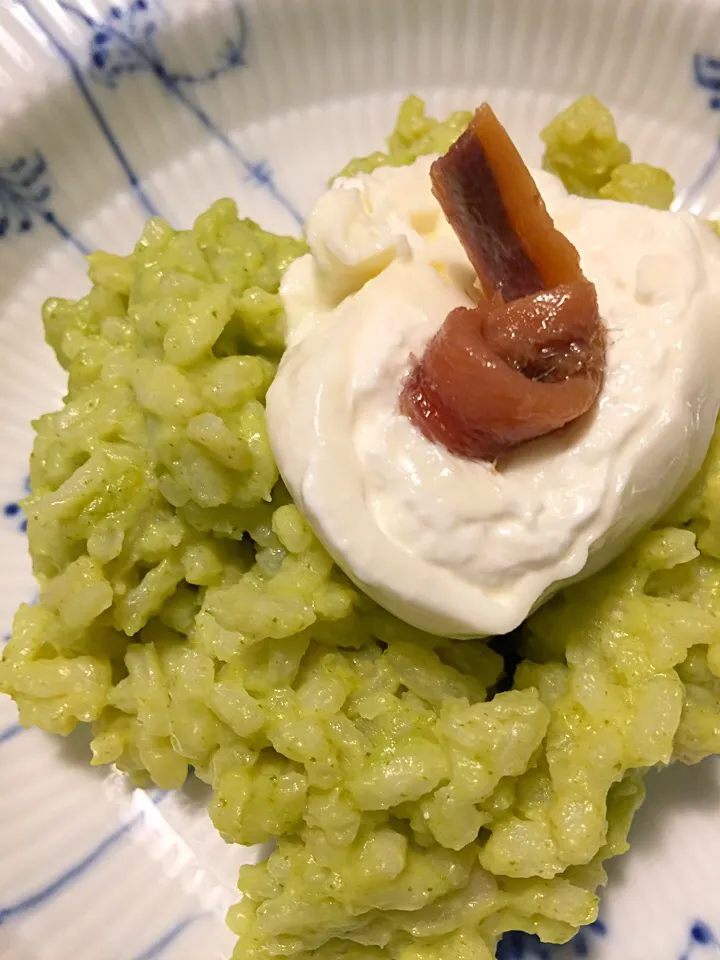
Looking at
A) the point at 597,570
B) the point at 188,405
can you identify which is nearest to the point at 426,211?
the point at 188,405

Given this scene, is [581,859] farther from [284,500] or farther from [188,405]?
A: [188,405]

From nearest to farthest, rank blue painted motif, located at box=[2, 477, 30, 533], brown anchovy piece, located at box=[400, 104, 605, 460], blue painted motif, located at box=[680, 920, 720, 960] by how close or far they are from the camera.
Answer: brown anchovy piece, located at box=[400, 104, 605, 460], blue painted motif, located at box=[680, 920, 720, 960], blue painted motif, located at box=[2, 477, 30, 533]

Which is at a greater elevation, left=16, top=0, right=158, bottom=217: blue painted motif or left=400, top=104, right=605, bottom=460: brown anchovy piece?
left=16, top=0, right=158, bottom=217: blue painted motif

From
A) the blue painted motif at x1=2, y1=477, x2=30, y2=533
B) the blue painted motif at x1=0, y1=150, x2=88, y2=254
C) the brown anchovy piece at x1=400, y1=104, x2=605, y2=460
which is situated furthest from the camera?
the blue painted motif at x1=0, y1=150, x2=88, y2=254

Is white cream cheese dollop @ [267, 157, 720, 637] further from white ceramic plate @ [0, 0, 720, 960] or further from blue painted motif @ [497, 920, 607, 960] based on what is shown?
white ceramic plate @ [0, 0, 720, 960]

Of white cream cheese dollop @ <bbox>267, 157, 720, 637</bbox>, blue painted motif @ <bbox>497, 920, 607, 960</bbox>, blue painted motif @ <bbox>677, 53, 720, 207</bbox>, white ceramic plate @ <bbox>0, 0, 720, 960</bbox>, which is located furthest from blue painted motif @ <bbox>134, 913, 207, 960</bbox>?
blue painted motif @ <bbox>677, 53, 720, 207</bbox>

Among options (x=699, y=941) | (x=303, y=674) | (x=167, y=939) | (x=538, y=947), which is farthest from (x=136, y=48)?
(x=699, y=941)
